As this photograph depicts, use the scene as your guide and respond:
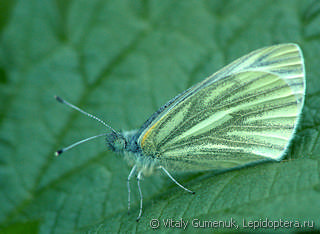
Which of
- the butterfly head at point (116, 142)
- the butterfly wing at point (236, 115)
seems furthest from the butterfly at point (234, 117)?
the butterfly head at point (116, 142)

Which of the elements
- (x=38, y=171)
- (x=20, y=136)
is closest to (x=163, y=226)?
(x=38, y=171)

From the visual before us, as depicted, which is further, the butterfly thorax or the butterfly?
the butterfly thorax

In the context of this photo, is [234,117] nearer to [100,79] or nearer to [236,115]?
[236,115]

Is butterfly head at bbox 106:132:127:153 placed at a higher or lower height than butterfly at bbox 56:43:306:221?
higher

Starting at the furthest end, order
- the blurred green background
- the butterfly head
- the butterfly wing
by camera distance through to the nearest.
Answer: the butterfly head → the blurred green background → the butterfly wing

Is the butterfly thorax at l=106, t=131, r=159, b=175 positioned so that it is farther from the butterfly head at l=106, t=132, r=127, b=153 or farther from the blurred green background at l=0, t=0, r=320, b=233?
the blurred green background at l=0, t=0, r=320, b=233

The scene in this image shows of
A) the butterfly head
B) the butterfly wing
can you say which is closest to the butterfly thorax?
the butterfly head

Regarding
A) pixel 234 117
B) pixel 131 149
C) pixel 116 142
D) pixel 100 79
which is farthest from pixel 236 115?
pixel 100 79
